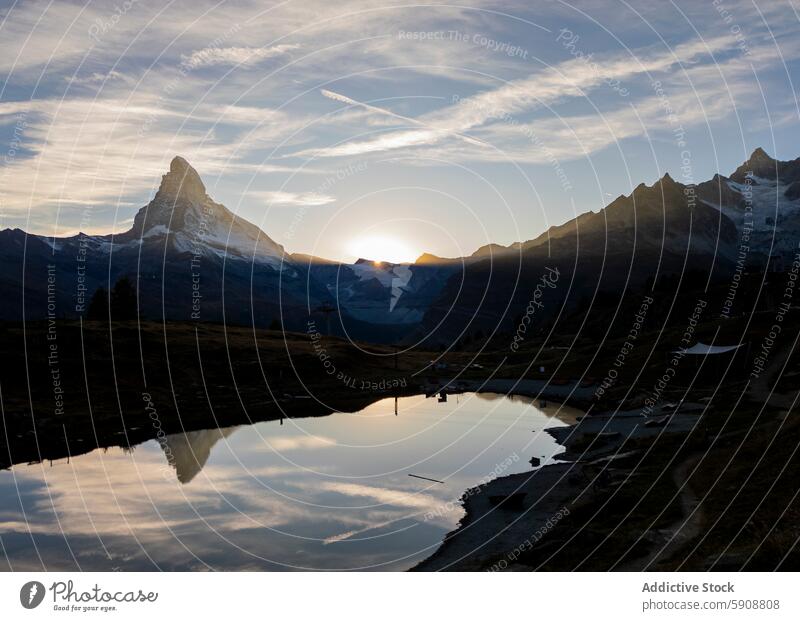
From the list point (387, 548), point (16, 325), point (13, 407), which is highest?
point (16, 325)

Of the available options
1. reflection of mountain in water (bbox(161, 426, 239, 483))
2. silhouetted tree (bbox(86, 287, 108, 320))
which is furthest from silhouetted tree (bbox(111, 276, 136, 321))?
reflection of mountain in water (bbox(161, 426, 239, 483))

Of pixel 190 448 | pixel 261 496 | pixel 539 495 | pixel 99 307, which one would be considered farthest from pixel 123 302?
pixel 539 495

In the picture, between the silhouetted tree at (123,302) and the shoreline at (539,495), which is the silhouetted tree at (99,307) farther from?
the shoreline at (539,495)

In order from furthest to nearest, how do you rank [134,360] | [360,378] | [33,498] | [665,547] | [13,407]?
1. [360,378]
2. [134,360]
3. [13,407]
4. [33,498]
5. [665,547]

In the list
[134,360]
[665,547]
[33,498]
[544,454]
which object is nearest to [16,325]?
[134,360]

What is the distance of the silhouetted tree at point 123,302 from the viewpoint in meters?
178

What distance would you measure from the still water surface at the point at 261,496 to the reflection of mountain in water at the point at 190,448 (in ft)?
0.53

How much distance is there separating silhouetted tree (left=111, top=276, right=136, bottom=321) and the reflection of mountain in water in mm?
82616

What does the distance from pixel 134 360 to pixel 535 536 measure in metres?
104

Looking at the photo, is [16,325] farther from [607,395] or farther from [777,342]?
[777,342]

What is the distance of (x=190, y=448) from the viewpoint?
304ft

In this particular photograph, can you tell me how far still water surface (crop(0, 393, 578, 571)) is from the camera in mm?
51250

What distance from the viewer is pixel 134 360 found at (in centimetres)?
13950

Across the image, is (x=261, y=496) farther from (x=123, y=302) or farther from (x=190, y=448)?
(x=123, y=302)
